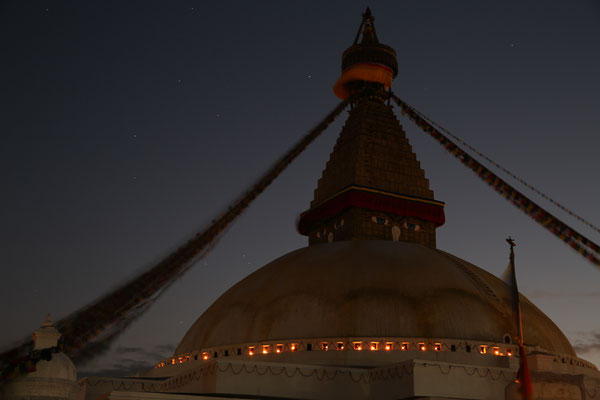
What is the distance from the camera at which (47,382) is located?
53.3 feet

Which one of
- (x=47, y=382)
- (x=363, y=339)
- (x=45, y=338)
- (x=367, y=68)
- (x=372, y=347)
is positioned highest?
(x=367, y=68)

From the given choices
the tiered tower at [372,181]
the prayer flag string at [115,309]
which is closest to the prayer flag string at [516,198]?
the tiered tower at [372,181]

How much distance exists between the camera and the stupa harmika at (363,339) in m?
22.6

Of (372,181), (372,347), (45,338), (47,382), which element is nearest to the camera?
(47,382)

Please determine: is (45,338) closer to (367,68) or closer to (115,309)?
(115,309)

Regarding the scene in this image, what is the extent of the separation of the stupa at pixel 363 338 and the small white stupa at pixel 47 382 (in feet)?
11.3

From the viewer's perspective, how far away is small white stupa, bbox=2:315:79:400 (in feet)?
53.0

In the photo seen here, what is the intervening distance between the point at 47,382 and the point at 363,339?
1082 centimetres

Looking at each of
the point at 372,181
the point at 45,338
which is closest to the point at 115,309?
the point at 45,338

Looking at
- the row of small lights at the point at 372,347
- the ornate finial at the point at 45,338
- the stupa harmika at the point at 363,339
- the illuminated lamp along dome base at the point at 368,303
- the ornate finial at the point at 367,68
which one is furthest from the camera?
the ornate finial at the point at 367,68

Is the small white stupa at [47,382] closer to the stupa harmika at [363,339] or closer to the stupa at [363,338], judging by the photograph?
the stupa harmika at [363,339]

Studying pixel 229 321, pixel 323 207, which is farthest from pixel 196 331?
pixel 323 207

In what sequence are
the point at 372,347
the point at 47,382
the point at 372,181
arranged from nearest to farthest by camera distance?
the point at 47,382, the point at 372,347, the point at 372,181

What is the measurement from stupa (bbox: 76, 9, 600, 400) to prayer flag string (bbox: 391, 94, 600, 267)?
3092 millimetres
